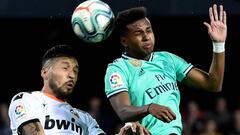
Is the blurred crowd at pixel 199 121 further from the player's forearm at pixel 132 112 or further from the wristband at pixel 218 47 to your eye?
the player's forearm at pixel 132 112

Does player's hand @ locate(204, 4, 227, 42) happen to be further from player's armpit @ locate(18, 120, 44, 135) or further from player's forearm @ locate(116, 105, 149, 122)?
player's armpit @ locate(18, 120, 44, 135)

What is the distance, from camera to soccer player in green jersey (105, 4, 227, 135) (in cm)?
639

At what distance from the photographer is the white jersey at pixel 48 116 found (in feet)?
20.8

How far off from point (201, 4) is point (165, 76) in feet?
4.05

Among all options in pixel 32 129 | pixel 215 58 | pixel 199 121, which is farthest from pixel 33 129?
pixel 199 121

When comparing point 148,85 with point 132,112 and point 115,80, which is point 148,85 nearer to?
point 115,80

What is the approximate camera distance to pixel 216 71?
6688 mm

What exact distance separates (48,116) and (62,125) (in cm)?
13

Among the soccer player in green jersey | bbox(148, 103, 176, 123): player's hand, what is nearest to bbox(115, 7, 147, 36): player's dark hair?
the soccer player in green jersey

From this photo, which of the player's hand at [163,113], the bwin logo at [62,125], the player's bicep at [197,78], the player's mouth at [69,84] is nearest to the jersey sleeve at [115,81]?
the player's mouth at [69,84]

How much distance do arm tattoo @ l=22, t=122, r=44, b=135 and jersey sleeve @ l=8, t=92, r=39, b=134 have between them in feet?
0.12

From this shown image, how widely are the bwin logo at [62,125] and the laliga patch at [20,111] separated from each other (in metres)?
0.25

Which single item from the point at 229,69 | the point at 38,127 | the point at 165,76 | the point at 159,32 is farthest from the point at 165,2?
the point at 229,69

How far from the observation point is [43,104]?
6.56m
